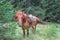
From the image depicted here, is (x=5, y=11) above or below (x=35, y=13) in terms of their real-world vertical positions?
above

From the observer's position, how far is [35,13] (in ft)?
46.0

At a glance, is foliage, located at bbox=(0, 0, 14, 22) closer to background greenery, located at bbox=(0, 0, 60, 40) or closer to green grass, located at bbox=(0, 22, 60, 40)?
background greenery, located at bbox=(0, 0, 60, 40)

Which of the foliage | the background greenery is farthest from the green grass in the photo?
the foliage

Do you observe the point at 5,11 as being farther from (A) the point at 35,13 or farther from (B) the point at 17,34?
(A) the point at 35,13

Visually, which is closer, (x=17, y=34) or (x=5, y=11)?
(x=5, y=11)

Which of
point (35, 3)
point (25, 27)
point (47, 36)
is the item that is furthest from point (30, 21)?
point (35, 3)

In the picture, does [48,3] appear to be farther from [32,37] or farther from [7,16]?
[7,16]

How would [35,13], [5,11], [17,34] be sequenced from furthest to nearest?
1. [35,13]
2. [17,34]
3. [5,11]

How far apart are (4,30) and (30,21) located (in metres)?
1.16

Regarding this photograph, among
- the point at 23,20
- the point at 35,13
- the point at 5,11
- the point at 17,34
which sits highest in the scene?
the point at 5,11

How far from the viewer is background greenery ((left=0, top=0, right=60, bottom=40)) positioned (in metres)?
A: 7.63

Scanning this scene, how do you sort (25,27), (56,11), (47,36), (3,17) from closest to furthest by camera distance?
(3,17), (25,27), (47,36), (56,11)

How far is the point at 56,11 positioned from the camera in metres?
13.5

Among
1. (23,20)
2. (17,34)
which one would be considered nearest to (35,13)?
(17,34)
